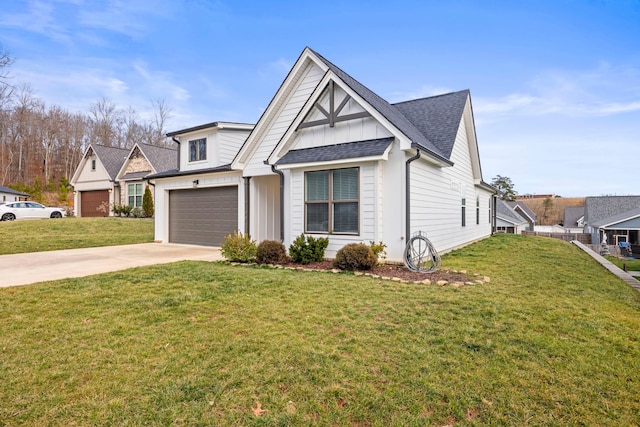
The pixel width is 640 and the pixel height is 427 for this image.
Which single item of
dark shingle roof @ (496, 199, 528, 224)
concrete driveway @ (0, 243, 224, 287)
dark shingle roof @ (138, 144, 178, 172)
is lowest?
concrete driveway @ (0, 243, 224, 287)

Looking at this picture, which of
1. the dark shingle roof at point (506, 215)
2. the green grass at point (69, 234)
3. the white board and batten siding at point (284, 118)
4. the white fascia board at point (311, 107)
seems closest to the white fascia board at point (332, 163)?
the white fascia board at point (311, 107)

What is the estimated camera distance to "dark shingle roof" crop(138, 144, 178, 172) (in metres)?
23.9

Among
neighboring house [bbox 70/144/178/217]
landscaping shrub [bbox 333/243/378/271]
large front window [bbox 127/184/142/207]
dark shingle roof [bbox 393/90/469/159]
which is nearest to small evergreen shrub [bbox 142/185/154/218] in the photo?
neighboring house [bbox 70/144/178/217]

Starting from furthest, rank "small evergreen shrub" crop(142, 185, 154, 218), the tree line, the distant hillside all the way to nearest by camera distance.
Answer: the distant hillside
the tree line
"small evergreen shrub" crop(142, 185, 154, 218)

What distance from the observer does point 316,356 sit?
128 inches

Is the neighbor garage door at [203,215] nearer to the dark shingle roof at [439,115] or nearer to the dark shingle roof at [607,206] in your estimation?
the dark shingle roof at [439,115]

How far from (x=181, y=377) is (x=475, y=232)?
15449 mm

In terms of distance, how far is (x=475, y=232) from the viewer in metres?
15.7

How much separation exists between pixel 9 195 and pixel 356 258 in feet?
134

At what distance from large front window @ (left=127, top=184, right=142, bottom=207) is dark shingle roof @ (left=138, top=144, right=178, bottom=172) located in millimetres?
1992

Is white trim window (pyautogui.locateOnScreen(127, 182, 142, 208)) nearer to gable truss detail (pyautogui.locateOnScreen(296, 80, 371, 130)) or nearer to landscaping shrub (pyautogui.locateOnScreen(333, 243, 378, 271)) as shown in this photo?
gable truss detail (pyautogui.locateOnScreen(296, 80, 371, 130))

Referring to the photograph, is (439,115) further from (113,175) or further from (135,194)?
(113,175)

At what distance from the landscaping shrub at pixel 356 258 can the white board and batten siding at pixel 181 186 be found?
5.68 meters

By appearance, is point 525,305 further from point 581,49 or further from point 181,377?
point 581,49
